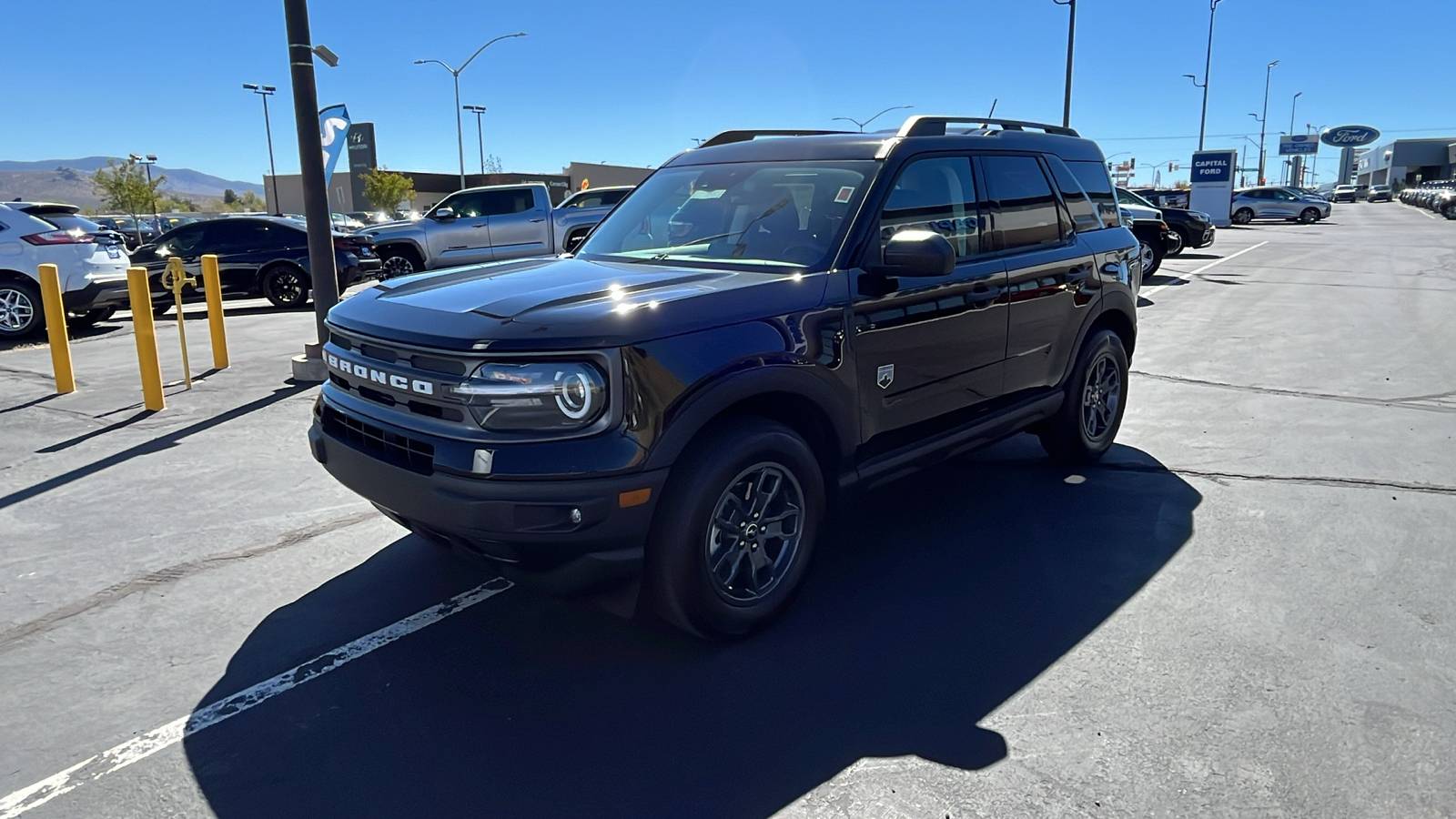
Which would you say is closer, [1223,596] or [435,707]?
[435,707]

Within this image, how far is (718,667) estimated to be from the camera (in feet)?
11.2

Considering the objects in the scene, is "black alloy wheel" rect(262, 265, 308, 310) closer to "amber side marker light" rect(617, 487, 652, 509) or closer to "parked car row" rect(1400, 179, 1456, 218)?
"amber side marker light" rect(617, 487, 652, 509)

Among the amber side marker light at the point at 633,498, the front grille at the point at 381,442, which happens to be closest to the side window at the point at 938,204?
the amber side marker light at the point at 633,498

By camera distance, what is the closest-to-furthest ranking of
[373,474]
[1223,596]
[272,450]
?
[373,474]
[1223,596]
[272,450]

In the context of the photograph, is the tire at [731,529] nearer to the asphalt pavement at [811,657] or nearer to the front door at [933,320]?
the asphalt pavement at [811,657]

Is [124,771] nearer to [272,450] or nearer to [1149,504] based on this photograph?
[272,450]

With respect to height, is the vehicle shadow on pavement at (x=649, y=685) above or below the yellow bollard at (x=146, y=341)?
below

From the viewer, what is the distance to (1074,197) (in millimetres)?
5418

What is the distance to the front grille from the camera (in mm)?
3225

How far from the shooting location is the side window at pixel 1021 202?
4719mm

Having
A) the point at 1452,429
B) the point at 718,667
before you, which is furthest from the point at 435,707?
the point at 1452,429

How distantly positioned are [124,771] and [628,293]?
2088 millimetres

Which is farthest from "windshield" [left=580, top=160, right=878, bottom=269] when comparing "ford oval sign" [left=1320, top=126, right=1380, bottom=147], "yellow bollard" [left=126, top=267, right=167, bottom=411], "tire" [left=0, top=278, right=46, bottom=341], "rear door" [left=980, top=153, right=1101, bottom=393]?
"ford oval sign" [left=1320, top=126, right=1380, bottom=147]

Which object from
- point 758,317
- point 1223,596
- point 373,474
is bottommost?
point 1223,596
